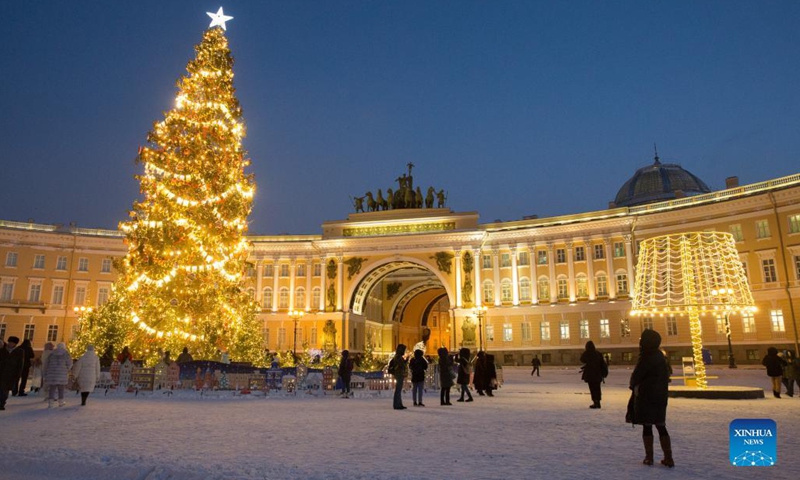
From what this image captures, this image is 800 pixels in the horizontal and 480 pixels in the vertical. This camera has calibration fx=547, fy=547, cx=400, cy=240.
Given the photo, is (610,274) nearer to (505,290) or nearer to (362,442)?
(505,290)

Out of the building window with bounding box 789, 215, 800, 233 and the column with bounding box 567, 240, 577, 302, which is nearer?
the building window with bounding box 789, 215, 800, 233

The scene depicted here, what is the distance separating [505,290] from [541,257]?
171 inches

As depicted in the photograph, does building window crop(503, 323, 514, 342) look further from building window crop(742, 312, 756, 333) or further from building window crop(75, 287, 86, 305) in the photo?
building window crop(75, 287, 86, 305)

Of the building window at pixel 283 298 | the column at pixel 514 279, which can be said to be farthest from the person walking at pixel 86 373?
the building window at pixel 283 298

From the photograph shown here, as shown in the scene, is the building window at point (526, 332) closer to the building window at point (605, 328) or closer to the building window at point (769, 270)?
the building window at point (605, 328)

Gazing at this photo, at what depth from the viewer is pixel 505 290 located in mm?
49281

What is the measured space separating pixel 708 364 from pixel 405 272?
3059cm

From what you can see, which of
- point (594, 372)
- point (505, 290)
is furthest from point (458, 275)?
point (594, 372)

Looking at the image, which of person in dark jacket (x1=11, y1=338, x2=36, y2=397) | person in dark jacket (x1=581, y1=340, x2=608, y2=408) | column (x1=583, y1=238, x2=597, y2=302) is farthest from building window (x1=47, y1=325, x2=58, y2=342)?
person in dark jacket (x1=581, y1=340, x2=608, y2=408)

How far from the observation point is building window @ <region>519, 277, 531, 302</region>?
48.5 metres

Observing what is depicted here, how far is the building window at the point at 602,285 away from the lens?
45.9 meters

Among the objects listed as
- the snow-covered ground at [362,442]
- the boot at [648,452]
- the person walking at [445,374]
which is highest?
the person walking at [445,374]

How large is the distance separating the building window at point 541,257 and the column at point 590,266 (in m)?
3.47

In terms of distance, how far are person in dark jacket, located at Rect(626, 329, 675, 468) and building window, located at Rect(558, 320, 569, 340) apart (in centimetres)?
4109
